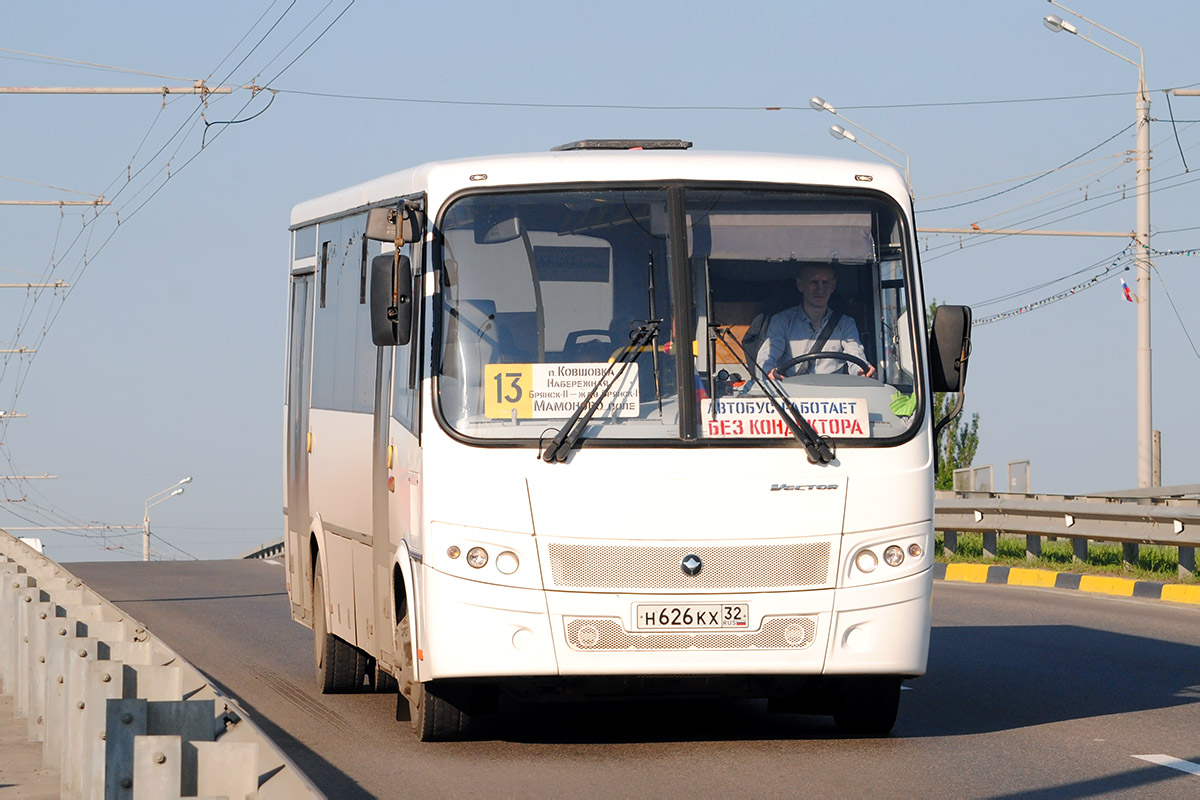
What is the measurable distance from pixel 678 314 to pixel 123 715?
3.62 m

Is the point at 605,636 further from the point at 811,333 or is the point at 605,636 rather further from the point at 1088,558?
the point at 1088,558

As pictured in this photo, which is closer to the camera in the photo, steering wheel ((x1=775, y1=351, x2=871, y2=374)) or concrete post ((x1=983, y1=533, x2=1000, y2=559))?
steering wheel ((x1=775, y1=351, x2=871, y2=374))

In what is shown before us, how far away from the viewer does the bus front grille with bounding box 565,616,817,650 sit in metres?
8.77

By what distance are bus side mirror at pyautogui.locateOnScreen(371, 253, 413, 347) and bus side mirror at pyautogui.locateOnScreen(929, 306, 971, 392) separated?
2.52m

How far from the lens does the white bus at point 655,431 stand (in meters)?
8.81

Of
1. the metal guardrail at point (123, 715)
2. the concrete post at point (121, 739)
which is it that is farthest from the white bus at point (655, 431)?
the concrete post at point (121, 739)

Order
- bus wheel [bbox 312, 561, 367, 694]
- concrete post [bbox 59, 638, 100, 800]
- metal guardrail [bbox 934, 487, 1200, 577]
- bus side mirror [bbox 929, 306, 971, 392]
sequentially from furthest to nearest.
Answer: metal guardrail [bbox 934, 487, 1200, 577]
bus wheel [bbox 312, 561, 367, 694]
bus side mirror [bbox 929, 306, 971, 392]
concrete post [bbox 59, 638, 100, 800]

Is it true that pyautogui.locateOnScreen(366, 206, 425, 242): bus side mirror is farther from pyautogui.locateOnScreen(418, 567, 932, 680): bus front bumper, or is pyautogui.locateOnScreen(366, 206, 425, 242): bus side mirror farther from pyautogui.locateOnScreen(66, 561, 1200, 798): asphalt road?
pyautogui.locateOnScreen(66, 561, 1200, 798): asphalt road

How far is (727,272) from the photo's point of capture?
9305mm

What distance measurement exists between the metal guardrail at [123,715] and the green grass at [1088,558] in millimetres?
12558

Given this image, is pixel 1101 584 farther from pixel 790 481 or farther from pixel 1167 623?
pixel 790 481

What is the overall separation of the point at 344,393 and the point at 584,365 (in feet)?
9.07

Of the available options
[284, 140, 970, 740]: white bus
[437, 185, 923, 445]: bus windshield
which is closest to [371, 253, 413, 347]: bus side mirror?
[284, 140, 970, 740]: white bus

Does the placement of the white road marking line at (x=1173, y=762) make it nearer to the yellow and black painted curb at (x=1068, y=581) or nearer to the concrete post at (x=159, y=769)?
the concrete post at (x=159, y=769)
